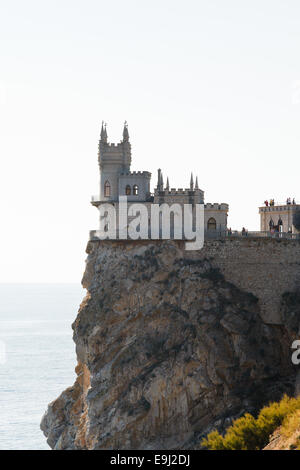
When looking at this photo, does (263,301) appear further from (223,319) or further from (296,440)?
(296,440)

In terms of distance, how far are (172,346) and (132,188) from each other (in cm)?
1494

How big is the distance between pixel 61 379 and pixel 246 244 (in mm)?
66123

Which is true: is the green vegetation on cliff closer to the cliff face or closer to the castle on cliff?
the cliff face

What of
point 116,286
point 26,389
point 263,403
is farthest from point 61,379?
point 263,403

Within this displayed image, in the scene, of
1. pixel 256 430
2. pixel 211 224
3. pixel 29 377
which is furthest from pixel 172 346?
pixel 29 377

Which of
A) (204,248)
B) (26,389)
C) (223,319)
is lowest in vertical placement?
(26,389)

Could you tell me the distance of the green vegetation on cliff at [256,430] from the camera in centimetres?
5707

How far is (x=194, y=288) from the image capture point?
77750 millimetres

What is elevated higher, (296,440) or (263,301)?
(263,301)

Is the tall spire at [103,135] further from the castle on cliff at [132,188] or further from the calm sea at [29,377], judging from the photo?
the calm sea at [29,377]

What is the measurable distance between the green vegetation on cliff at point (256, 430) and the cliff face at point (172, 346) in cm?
1204

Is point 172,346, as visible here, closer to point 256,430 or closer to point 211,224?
point 211,224
